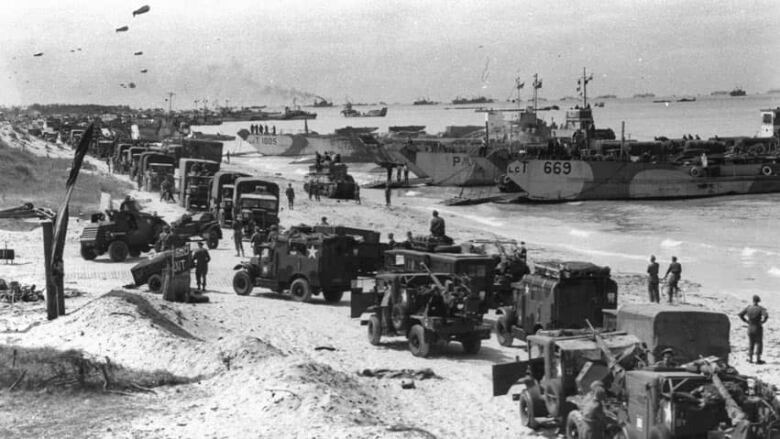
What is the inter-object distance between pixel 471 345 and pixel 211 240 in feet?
49.8

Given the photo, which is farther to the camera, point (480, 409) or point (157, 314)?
point (157, 314)

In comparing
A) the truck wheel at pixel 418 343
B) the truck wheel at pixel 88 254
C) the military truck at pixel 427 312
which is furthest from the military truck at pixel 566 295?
the truck wheel at pixel 88 254

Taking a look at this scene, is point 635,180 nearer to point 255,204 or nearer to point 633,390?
point 255,204

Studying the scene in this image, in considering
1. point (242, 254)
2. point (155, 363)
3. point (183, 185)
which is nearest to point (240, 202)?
point (242, 254)

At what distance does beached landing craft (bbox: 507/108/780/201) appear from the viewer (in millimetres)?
57562

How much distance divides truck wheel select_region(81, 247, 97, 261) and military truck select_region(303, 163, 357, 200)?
2580 cm

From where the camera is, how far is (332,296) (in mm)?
22594

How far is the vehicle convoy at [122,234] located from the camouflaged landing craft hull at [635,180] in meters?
32.6

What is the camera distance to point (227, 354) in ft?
47.3

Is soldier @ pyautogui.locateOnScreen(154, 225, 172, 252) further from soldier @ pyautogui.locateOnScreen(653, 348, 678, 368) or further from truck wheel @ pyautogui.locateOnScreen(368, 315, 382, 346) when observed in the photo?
soldier @ pyautogui.locateOnScreen(653, 348, 678, 368)

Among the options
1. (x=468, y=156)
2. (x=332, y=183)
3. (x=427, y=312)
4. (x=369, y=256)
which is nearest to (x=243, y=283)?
(x=369, y=256)

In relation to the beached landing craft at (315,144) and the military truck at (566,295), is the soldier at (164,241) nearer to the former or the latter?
the military truck at (566,295)

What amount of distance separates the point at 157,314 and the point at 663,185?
45360mm

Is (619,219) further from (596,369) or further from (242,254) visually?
(596,369)
